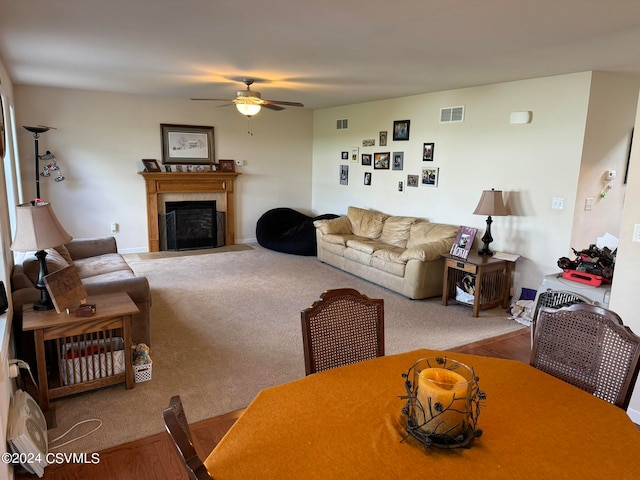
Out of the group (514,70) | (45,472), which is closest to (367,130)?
(514,70)

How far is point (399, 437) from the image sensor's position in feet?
4.39

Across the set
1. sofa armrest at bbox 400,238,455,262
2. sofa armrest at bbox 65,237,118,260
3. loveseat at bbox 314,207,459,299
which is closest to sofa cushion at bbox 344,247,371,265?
loveseat at bbox 314,207,459,299

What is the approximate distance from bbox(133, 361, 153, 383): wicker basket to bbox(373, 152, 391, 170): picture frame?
4584mm

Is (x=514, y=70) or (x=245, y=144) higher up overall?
(x=514, y=70)

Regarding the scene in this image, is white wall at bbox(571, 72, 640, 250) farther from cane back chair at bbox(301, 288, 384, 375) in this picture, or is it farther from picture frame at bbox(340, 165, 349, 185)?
picture frame at bbox(340, 165, 349, 185)

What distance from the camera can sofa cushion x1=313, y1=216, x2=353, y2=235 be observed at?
644 cm

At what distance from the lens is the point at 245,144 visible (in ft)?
25.3

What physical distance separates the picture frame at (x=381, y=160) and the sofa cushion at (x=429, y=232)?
4.01ft

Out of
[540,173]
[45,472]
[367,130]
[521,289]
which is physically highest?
[367,130]

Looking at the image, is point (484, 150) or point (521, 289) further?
point (484, 150)

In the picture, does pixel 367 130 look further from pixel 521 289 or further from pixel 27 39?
pixel 27 39

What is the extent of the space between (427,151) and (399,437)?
4954 mm

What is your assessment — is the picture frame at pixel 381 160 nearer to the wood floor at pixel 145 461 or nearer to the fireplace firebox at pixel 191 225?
the fireplace firebox at pixel 191 225

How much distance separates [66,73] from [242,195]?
11.3 feet
